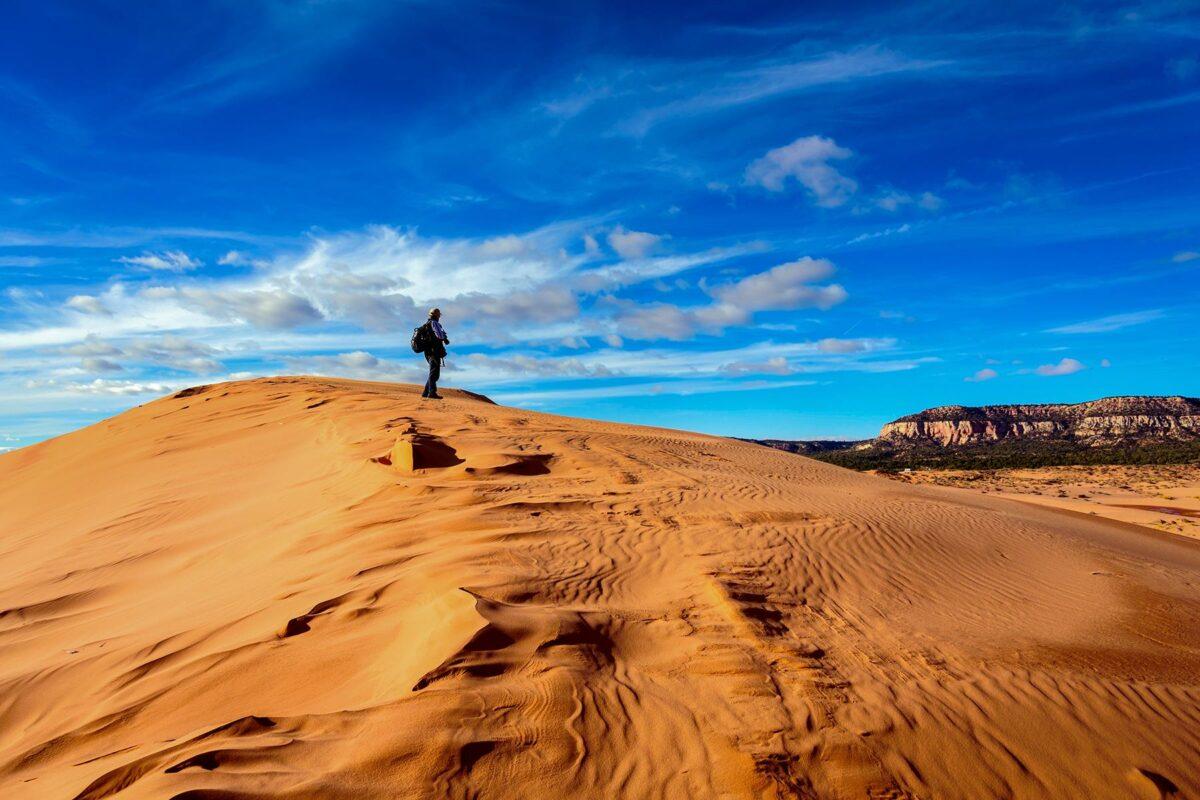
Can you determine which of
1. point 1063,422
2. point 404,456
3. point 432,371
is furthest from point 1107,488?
point 1063,422

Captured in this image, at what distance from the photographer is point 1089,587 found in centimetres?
683

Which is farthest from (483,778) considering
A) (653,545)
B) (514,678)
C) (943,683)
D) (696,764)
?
(653,545)

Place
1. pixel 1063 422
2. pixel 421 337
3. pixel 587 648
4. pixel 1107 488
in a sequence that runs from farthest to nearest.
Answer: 1. pixel 1063 422
2. pixel 1107 488
3. pixel 421 337
4. pixel 587 648

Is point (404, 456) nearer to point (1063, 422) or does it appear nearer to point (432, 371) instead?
point (432, 371)

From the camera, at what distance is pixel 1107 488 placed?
26.1 m

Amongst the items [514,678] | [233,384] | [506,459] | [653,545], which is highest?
[233,384]

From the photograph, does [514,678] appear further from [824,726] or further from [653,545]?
[653,545]

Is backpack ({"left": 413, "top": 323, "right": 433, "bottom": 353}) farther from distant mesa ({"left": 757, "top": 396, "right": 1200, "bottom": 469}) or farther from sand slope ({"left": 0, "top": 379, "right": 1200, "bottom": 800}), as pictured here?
distant mesa ({"left": 757, "top": 396, "right": 1200, "bottom": 469})

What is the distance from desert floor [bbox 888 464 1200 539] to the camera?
1736cm

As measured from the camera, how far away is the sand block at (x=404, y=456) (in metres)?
9.09

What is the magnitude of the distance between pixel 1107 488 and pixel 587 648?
2961 cm

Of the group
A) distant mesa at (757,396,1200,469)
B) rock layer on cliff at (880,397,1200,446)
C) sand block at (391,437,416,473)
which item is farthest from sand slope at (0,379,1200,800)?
rock layer on cliff at (880,397,1200,446)

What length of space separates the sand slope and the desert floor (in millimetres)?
9348

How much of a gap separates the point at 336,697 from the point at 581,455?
6.44 metres
